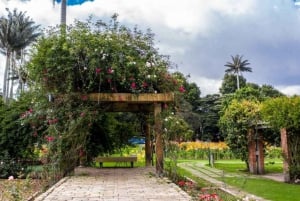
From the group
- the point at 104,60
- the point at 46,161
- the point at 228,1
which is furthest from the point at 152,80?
the point at 228,1

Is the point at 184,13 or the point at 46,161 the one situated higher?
the point at 184,13

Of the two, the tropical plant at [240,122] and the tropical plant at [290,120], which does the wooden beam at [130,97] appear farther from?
the tropical plant at [240,122]

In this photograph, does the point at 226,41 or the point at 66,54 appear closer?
the point at 66,54

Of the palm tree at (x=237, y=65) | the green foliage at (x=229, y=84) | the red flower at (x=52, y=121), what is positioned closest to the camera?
the red flower at (x=52, y=121)

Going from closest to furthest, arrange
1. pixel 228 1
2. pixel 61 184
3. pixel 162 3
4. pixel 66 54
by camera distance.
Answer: pixel 61 184 < pixel 66 54 < pixel 228 1 < pixel 162 3

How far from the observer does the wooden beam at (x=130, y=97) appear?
1002cm

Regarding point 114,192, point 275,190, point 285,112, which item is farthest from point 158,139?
point 285,112

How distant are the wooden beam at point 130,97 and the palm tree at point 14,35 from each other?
25358 millimetres

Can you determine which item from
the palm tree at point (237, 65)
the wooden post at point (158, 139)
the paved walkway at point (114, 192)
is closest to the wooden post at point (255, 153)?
the wooden post at point (158, 139)

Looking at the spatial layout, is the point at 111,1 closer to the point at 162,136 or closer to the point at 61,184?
the point at 162,136

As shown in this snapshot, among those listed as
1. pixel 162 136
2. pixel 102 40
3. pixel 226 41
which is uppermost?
pixel 226 41

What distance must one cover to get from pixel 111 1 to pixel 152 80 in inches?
226

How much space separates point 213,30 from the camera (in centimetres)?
1409

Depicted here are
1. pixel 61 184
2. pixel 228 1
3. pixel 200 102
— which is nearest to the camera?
pixel 61 184
